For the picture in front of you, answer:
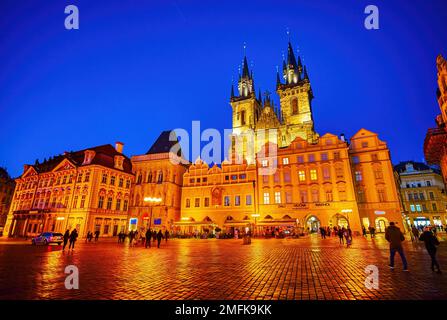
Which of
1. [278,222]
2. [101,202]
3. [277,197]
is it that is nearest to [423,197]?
[277,197]

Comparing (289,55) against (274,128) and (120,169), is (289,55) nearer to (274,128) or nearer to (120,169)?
(274,128)

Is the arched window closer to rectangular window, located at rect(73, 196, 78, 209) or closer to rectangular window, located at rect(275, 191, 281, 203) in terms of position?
rectangular window, located at rect(275, 191, 281, 203)

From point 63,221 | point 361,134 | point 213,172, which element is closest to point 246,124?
point 213,172

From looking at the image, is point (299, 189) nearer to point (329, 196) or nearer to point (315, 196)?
point (315, 196)

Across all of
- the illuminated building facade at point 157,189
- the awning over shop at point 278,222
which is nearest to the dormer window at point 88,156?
the illuminated building facade at point 157,189

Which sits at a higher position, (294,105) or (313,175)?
(294,105)

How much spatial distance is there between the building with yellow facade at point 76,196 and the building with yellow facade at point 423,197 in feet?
210

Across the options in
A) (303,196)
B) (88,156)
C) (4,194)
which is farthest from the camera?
(4,194)

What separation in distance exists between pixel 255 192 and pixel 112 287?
3797 centimetres

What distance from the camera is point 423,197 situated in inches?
2345

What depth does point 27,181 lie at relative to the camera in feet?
162

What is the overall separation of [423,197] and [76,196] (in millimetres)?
77877

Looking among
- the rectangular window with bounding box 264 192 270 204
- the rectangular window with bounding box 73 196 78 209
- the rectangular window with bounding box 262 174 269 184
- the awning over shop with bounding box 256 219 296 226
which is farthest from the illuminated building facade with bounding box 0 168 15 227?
the rectangular window with bounding box 262 174 269 184
